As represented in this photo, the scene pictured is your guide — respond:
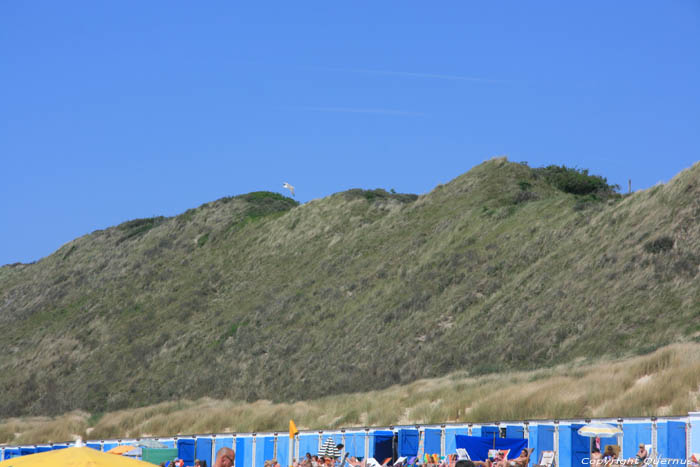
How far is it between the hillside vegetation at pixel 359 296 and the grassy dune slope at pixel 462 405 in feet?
11.4

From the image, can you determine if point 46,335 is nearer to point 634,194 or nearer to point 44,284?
point 44,284

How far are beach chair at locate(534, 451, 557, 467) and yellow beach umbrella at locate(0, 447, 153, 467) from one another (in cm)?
1315

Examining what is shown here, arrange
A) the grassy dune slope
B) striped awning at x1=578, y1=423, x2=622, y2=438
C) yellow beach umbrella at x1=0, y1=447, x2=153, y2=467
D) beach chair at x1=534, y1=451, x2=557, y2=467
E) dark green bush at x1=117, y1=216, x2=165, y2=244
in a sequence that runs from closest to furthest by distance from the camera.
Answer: yellow beach umbrella at x1=0, y1=447, x2=153, y2=467
striped awning at x1=578, y1=423, x2=622, y2=438
beach chair at x1=534, y1=451, x2=557, y2=467
the grassy dune slope
dark green bush at x1=117, y1=216, x2=165, y2=244

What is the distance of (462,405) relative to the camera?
93.0 ft

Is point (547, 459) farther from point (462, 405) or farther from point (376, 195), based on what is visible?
point (376, 195)

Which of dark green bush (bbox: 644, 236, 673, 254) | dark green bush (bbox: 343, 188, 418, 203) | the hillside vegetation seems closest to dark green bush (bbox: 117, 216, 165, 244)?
the hillside vegetation

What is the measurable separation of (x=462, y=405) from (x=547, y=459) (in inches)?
374

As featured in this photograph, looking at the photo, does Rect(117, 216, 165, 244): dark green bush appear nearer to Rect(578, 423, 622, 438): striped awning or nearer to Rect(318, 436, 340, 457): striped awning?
Rect(318, 436, 340, 457): striped awning

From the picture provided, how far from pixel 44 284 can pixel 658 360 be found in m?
58.4

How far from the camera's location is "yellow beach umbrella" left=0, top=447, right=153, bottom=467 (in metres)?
6.54

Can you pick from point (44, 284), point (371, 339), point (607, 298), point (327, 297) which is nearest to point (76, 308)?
point (44, 284)

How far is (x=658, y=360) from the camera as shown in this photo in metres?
25.3

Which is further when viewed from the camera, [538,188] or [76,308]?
[76,308]

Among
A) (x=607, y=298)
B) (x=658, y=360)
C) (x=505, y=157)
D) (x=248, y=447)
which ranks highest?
(x=505, y=157)
